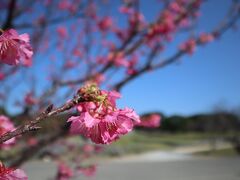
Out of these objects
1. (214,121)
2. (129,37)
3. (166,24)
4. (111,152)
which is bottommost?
(129,37)

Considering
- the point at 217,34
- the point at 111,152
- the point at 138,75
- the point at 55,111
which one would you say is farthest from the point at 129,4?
the point at 111,152

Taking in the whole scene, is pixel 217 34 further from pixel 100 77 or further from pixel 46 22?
pixel 46 22

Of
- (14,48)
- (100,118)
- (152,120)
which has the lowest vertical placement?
(100,118)

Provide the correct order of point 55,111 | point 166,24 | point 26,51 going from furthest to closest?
point 166,24
point 26,51
point 55,111

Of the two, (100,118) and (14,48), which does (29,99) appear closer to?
(14,48)

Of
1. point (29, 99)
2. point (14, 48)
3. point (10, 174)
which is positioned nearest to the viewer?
point (10, 174)

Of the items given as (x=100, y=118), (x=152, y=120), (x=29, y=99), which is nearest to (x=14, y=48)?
(x=100, y=118)

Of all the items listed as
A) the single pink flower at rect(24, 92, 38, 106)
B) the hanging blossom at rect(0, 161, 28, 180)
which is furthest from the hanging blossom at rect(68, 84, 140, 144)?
the single pink flower at rect(24, 92, 38, 106)
